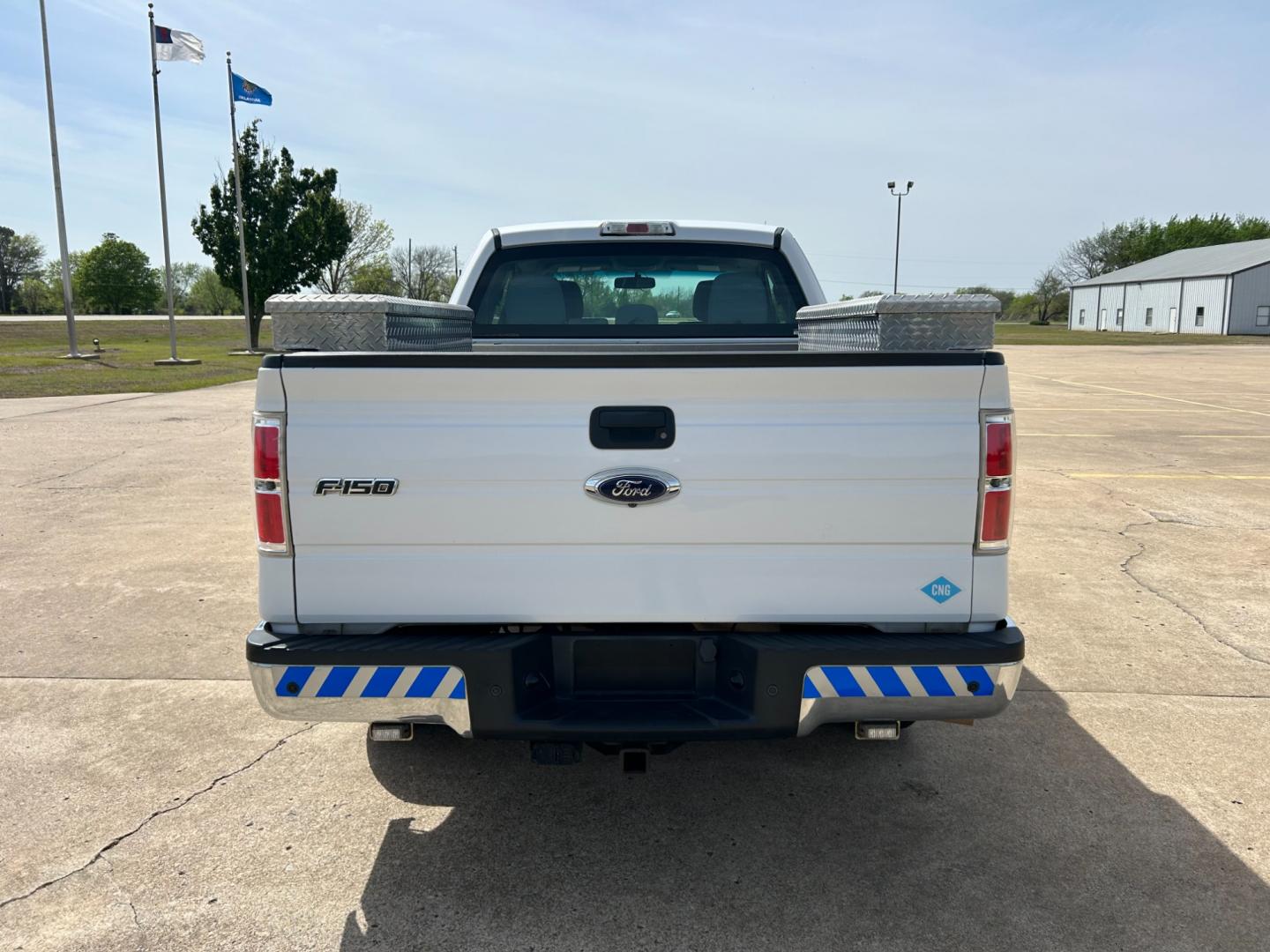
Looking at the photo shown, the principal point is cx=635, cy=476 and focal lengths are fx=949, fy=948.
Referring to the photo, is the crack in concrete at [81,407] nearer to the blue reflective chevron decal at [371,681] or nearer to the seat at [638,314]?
the seat at [638,314]

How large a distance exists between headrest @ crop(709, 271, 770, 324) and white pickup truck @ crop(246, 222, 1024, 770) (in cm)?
225

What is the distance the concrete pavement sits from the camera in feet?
8.87

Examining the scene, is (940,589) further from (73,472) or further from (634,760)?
(73,472)

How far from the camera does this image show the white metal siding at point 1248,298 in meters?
65.0

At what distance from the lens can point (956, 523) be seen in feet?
8.34

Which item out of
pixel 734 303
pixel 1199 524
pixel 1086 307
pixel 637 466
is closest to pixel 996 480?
pixel 637 466

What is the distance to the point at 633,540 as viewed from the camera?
2.55 metres

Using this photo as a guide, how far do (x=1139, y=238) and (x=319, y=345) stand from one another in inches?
4287

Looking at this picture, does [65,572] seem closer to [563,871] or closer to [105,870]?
[105,870]

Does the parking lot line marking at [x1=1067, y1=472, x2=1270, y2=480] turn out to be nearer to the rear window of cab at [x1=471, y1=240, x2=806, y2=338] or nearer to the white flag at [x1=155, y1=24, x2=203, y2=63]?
the rear window of cab at [x1=471, y1=240, x2=806, y2=338]

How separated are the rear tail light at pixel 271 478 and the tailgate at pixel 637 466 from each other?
3cm

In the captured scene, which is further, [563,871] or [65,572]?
[65,572]

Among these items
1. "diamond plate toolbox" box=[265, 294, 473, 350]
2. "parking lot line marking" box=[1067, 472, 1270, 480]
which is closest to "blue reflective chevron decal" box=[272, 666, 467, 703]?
"diamond plate toolbox" box=[265, 294, 473, 350]

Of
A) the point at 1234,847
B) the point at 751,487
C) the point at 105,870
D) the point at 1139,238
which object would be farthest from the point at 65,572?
the point at 1139,238
